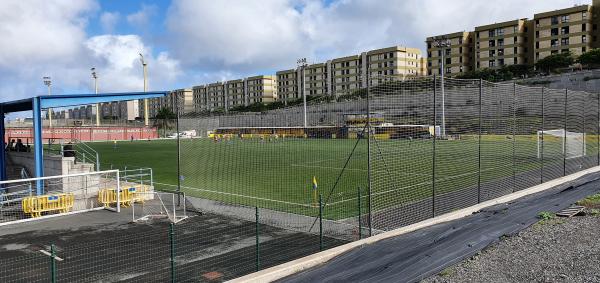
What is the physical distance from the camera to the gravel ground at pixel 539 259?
6906 millimetres

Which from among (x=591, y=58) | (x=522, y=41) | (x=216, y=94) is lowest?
(x=591, y=58)

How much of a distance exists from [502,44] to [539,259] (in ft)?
331

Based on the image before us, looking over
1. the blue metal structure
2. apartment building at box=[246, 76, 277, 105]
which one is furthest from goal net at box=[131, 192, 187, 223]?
apartment building at box=[246, 76, 277, 105]

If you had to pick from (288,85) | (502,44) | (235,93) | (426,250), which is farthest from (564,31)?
(235,93)

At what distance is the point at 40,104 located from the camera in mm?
17375

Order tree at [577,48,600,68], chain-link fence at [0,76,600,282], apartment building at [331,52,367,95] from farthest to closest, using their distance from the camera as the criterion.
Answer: apartment building at [331,52,367,95]
tree at [577,48,600,68]
chain-link fence at [0,76,600,282]

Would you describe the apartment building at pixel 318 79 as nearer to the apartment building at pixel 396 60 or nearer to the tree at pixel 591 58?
the apartment building at pixel 396 60

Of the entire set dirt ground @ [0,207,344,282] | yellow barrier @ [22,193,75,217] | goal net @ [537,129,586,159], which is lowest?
dirt ground @ [0,207,344,282]

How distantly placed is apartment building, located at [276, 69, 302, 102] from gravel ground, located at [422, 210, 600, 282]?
13536cm

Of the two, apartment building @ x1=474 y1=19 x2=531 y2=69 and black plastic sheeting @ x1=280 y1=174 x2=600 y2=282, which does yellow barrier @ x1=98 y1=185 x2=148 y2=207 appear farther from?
apartment building @ x1=474 y1=19 x2=531 y2=69

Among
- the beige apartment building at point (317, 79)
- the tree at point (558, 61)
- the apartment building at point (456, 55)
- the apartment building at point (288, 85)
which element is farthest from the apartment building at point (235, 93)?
the tree at point (558, 61)

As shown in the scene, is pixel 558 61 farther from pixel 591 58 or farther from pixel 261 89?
pixel 261 89

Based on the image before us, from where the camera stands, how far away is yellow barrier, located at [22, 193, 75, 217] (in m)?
14.8

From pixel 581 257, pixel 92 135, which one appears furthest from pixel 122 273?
pixel 92 135
